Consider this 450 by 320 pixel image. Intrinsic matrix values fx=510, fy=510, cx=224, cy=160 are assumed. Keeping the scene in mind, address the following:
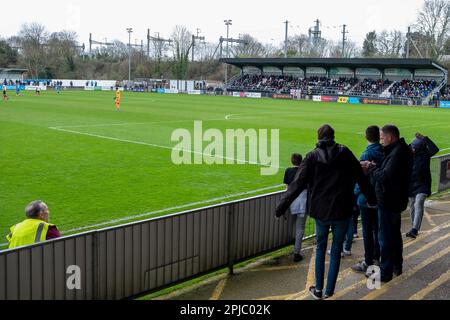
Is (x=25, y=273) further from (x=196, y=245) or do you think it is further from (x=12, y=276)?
(x=196, y=245)

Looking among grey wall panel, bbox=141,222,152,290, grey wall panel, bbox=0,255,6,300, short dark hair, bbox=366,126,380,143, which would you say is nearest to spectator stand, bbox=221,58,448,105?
short dark hair, bbox=366,126,380,143

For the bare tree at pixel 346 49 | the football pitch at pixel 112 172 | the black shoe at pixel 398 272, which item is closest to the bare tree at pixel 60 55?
the bare tree at pixel 346 49

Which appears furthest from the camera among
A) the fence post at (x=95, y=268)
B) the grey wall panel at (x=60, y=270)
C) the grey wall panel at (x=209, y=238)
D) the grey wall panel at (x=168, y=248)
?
the grey wall panel at (x=209, y=238)

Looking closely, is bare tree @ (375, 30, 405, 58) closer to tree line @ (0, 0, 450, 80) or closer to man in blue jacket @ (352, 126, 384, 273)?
tree line @ (0, 0, 450, 80)

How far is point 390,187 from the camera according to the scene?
21.0 feet

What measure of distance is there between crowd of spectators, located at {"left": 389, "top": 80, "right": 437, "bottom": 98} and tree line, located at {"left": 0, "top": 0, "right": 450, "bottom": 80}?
25.1 m

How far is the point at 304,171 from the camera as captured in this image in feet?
18.8

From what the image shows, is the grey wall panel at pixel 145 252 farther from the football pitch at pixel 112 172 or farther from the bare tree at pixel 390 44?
the bare tree at pixel 390 44

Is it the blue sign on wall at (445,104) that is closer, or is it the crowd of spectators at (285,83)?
the blue sign on wall at (445,104)

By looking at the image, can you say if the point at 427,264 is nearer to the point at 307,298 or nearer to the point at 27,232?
the point at 307,298

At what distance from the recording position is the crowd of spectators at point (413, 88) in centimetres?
6234

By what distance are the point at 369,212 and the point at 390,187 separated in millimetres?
676

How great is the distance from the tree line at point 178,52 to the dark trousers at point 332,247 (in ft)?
297

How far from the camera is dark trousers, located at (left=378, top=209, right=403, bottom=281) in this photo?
6586mm
